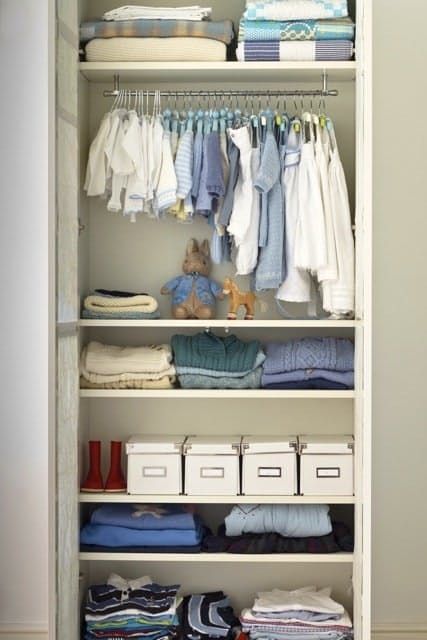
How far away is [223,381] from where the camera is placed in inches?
133

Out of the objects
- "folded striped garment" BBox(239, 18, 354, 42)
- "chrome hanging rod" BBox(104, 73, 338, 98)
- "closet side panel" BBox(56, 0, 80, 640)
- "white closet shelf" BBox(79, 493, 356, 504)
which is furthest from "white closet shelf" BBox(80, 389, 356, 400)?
"folded striped garment" BBox(239, 18, 354, 42)

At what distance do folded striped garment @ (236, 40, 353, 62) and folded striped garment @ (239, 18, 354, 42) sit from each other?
0.06ft

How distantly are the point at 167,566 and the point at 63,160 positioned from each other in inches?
63.6

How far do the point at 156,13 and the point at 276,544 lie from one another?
1.92 meters

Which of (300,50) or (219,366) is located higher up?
(300,50)

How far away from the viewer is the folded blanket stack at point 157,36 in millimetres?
3316

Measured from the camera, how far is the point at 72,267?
3.18 m

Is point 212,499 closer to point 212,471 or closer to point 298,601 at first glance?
point 212,471

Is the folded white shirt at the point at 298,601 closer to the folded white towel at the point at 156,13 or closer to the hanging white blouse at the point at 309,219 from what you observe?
the hanging white blouse at the point at 309,219
